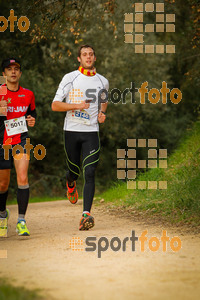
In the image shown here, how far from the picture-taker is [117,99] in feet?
85.5

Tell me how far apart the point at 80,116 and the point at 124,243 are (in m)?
2.22

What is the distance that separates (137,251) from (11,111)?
270 centimetres

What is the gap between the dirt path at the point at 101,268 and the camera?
4512 millimetres

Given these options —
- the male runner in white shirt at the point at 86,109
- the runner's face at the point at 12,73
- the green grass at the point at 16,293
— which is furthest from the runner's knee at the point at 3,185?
the green grass at the point at 16,293

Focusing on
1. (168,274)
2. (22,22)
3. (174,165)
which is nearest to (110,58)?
(22,22)

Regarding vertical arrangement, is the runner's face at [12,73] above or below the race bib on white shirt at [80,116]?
above

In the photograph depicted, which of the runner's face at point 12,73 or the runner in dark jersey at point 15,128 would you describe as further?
the runner's face at point 12,73

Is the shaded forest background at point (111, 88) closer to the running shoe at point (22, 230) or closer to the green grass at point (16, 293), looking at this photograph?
the running shoe at point (22, 230)

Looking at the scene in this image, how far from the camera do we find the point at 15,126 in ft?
25.5

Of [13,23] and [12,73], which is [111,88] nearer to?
[13,23]

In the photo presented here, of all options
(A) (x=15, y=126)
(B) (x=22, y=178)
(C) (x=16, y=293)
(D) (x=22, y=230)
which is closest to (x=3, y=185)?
(B) (x=22, y=178)

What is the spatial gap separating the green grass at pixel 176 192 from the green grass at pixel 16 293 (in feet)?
13.4

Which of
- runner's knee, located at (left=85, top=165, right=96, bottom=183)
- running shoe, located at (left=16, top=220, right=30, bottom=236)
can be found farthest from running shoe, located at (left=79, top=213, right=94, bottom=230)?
running shoe, located at (left=16, top=220, right=30, bottom=236)

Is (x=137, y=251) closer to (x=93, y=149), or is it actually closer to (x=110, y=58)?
(x=93, y=149)
